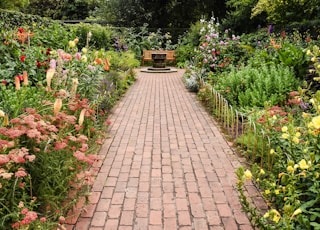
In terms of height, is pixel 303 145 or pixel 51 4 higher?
pixel 51 4

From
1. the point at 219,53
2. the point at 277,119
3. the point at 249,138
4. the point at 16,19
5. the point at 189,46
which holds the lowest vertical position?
the point at 249,138

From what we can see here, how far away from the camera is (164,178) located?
12.4ft

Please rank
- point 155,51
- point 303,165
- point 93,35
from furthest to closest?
point 155,51, point 93,35, point 303,165

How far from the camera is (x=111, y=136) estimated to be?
5.37 m

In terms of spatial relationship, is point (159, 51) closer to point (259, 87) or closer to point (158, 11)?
point (158, 11)

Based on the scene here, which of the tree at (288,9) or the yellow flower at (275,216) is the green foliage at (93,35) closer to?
the tree at (288,9)

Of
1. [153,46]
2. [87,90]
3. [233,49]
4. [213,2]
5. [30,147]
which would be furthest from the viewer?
[213,2]

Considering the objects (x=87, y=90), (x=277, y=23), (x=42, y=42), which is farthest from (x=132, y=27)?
(x=87, y=90)

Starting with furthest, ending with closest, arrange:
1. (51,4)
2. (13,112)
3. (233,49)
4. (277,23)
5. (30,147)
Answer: (51,4), (277,23), (233,49), (13,112), (30,147)

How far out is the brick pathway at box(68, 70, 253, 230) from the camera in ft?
9.63

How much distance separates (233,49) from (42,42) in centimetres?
553

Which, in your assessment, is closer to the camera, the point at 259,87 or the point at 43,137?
the point at 43,137

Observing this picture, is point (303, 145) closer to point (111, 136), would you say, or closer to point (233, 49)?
point (111, 136)

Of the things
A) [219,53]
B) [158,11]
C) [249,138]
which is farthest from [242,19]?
[249,138]
